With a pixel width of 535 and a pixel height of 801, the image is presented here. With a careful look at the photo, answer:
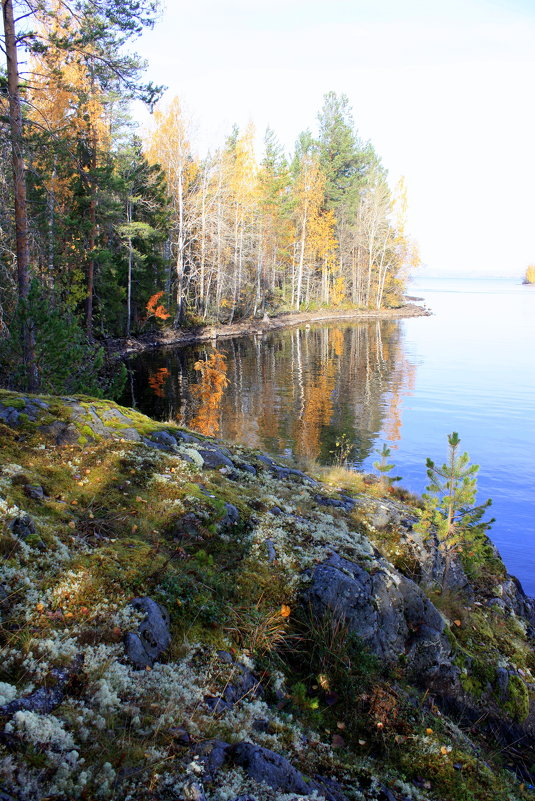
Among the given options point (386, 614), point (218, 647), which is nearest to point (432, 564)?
point (386, 614)

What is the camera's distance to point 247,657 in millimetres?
3826

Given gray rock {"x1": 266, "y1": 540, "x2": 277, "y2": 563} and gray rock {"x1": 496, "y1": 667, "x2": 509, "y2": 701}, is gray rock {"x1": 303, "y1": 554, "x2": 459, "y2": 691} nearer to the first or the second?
gray rock {"x1": 266, "y1": 540, "x2": 277, "y2": 563}

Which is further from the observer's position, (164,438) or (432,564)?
(164,438)

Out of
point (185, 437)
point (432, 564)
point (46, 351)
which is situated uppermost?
point (46, 351)

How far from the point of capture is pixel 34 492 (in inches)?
184

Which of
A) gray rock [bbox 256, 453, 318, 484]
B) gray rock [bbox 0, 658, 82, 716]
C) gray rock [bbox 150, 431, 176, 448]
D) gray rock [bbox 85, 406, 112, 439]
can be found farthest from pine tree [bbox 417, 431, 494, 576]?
gray rock [bbox 0, 658, 82, 716]

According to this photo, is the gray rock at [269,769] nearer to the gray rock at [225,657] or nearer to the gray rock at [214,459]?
the gray rock at [225,657]

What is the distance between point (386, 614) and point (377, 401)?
60.3 feet

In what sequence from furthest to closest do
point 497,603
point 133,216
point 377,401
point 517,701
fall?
point 133,216
point 377,401
point 497,603
point 517,701

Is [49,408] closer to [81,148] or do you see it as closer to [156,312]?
[81,148]

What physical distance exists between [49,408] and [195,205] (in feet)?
118

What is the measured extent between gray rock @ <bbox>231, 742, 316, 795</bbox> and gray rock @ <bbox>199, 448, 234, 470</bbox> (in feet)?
14.4

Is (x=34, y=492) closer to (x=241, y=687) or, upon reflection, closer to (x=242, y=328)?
(x=241, y=687)

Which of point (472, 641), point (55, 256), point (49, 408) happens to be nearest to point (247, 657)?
point (472, 641)
